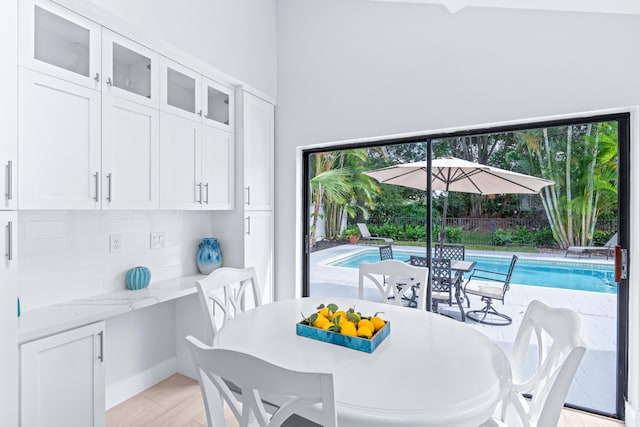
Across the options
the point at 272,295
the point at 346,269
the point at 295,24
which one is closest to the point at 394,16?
the point at 295,24

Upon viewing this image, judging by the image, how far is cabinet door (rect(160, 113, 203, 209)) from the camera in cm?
230

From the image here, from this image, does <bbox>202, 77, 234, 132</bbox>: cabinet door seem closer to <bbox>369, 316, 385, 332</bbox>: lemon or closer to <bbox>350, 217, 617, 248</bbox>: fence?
<bbox>350, 217, 617, 248</bbox>: fence

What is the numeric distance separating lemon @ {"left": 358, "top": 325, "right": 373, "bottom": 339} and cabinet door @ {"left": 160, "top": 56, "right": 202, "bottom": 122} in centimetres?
189

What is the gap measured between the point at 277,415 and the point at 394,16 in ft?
9.09

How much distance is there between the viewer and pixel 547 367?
4.31ft

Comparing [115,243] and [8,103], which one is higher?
[8,103]

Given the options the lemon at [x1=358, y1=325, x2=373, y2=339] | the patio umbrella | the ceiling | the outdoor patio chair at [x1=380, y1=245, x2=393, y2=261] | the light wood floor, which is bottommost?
the light wood floor

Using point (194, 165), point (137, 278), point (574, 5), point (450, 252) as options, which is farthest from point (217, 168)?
point (574, 5)

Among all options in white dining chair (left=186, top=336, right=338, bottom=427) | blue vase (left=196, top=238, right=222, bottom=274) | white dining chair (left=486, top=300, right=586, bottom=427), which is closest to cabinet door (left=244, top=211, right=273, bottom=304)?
blue vase (left=196, top=238, right=222, bottom=274)

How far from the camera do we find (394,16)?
2652 mm

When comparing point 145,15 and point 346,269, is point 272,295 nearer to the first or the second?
point 346,269

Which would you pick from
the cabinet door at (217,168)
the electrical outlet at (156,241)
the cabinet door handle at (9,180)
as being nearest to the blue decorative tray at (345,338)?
the cabinet door handle at (9,180)

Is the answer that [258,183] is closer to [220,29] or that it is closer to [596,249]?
[220,29]

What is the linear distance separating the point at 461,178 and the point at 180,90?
2.12 meters
